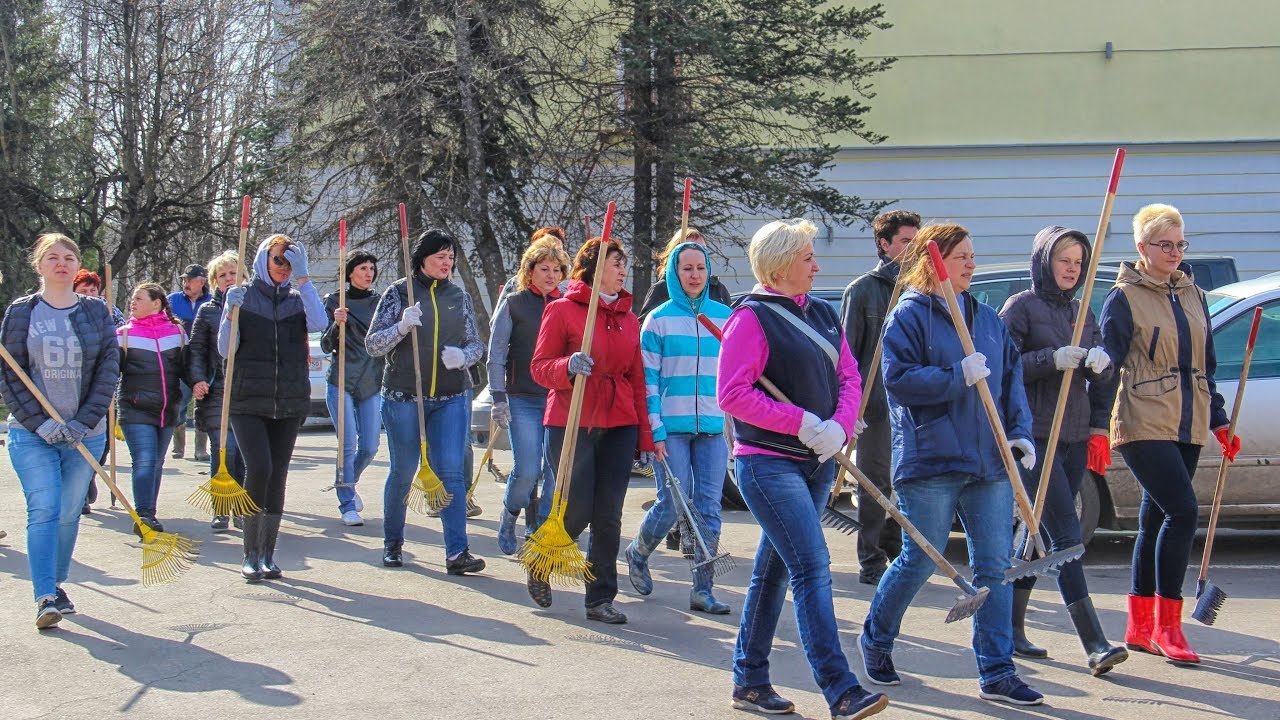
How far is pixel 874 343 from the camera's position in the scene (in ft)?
22.9

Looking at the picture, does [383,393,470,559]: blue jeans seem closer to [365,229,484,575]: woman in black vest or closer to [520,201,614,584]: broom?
[365,229,484,575]: woman in black vest

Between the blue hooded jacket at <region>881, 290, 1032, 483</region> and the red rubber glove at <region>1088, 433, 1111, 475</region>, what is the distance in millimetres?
674

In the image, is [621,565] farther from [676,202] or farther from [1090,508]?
[676,202]

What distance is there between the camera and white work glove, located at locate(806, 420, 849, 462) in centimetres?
450

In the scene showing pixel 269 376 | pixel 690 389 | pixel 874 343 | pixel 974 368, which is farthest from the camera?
pixel 269 376

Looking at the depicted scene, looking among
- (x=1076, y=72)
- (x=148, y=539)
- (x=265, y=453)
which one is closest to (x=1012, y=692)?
(x=148, y=539)

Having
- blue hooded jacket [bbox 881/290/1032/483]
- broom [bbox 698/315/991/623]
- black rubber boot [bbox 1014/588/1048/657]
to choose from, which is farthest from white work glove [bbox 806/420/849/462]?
black rubber boot [bbox 1014/588/1048/657]

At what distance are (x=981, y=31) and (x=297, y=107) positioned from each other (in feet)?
45.2

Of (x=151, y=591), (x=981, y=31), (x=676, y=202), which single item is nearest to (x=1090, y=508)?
(x=151, y=591)

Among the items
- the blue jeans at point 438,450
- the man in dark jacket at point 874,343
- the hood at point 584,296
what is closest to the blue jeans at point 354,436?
the blue jeans at point 438,450

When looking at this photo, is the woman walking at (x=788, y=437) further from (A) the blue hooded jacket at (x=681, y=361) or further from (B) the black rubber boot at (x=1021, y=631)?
(A) the blue hooded jacket at (x=681, y=361)

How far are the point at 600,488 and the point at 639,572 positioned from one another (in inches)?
34.5

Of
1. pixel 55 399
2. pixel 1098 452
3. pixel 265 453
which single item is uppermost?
pixel 55 399

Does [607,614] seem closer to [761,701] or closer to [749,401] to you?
[761,701]
